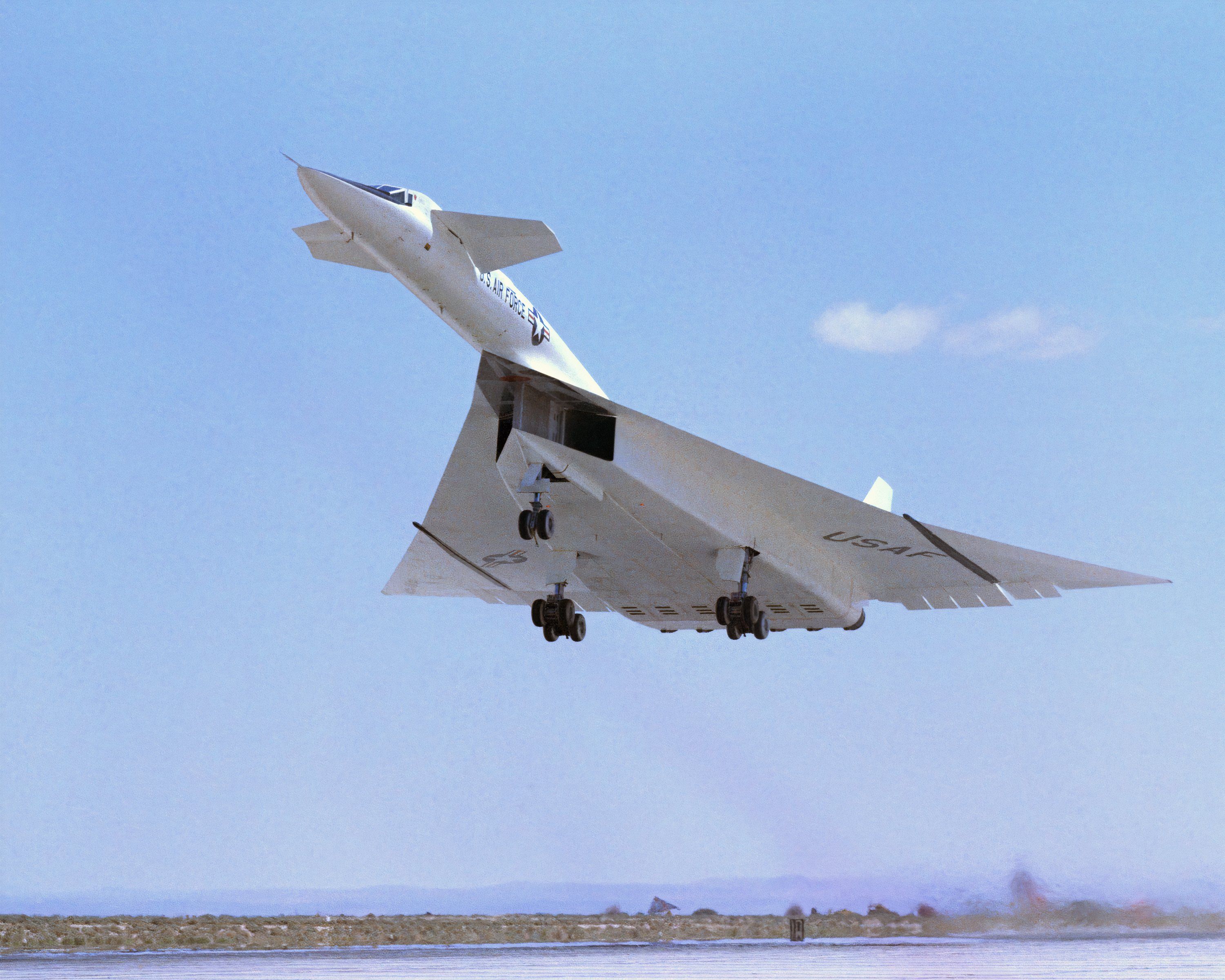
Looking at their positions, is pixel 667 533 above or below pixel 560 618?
above

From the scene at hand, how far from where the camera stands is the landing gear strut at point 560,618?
62.1 ft

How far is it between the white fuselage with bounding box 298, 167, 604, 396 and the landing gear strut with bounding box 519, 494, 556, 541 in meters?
1.89

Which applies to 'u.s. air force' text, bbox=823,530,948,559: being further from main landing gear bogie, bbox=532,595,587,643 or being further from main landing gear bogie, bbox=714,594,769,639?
main landing gear bogie, bbox=532,595,587,643

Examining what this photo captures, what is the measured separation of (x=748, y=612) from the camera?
1847 cm

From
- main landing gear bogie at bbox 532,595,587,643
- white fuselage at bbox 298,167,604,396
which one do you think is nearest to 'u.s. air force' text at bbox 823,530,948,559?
main landing gear bogie at bbox 532,595,587,643

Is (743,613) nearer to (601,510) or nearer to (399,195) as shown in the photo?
(601,510)

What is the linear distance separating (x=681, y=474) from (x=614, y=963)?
7900mm

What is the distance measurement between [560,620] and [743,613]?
2.94 metres

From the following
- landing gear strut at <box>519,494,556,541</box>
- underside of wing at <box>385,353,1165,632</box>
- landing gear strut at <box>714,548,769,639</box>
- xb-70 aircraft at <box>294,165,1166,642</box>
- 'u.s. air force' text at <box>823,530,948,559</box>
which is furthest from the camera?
'u.s. air force' text at <box>823,530,948,559</box>

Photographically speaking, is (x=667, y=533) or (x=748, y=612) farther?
(x=748, y=612)

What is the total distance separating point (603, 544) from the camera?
1812cm

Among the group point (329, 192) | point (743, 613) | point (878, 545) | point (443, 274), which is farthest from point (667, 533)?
point (329, 192)

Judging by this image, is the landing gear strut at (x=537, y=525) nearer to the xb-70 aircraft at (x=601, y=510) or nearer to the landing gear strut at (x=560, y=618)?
the xb-70 aircraft at (x=601, y=510)

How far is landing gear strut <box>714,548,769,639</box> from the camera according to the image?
18438mm
